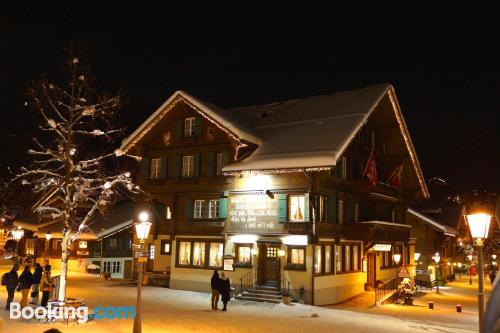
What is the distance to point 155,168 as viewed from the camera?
35.0 m

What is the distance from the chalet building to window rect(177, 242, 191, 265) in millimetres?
67

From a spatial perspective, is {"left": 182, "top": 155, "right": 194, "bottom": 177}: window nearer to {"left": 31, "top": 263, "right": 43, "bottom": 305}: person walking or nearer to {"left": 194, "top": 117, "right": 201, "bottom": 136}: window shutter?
{"left": 194, "top": 117, "right": 201, "bottom": 136}: window shutter

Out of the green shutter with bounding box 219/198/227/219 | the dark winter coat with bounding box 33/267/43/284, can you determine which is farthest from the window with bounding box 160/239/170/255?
the dark winter coat with bounding box 33/267/43/284

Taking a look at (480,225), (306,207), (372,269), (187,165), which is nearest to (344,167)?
(306,207)

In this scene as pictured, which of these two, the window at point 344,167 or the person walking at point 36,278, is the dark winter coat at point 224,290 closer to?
the person walking at point 36,278

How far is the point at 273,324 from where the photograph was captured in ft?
65.3

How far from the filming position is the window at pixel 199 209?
32406 mm

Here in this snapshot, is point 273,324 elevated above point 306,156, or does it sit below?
below

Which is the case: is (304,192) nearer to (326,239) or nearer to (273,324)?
(326,239)

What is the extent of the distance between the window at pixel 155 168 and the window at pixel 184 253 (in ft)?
17.2

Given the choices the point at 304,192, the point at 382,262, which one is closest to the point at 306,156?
the point at 304,192

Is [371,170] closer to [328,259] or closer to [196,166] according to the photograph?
[328,259]

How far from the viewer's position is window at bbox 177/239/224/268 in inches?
1236

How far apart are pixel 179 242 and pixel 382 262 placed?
634 inches
